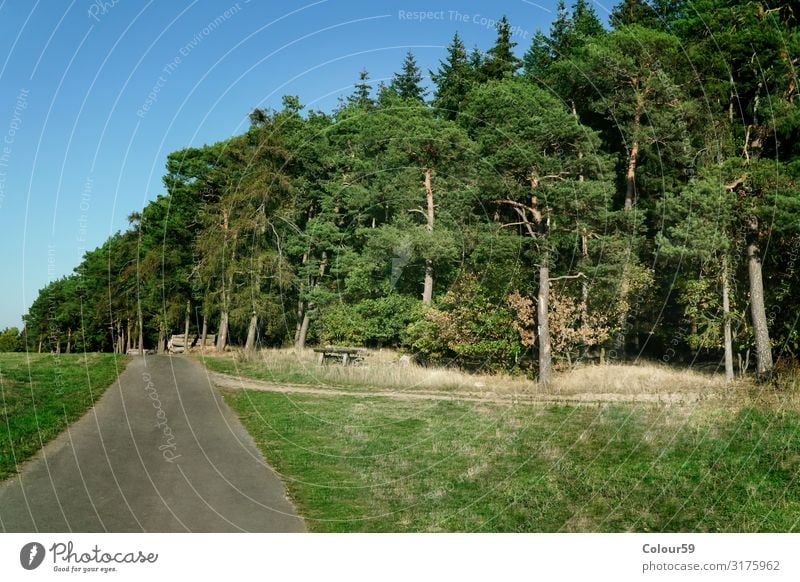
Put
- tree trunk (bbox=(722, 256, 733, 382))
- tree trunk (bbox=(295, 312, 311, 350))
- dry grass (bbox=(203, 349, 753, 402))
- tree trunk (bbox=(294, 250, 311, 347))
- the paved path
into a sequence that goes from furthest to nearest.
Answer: tree trunk (bbox=(295, 312, 311, 350)) → tree trunk (bbox=(294, 250, 311, 347)) → tree trunk (bbox=(722, 256, 733, 382)) → dry grass (bbox=(203, 349, 753, 402)) → the paved path

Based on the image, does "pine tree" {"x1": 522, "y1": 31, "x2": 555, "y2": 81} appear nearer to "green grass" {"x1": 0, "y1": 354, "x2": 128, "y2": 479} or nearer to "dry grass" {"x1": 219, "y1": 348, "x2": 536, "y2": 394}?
"dry grass" {"x1": 219, "y1": 348, "x2": 536, "y2": 394}

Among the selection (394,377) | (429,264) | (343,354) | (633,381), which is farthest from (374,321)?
(633,381)

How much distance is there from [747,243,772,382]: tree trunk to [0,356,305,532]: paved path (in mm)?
15533

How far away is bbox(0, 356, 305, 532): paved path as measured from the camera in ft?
24.8

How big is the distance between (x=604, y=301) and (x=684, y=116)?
753 centimetres

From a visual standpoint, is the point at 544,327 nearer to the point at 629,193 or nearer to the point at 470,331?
the point at 470,331

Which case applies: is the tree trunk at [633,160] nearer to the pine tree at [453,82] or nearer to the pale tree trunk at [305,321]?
the pine tree at [453,82]

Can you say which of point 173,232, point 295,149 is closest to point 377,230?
point 295,149

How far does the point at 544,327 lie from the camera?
21.8 m

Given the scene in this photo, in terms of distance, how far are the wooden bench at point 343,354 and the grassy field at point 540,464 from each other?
339 inches

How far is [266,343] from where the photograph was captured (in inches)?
1655

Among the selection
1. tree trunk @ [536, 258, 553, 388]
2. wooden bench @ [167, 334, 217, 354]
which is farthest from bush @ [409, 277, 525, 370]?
wooden bench @ [167, 334, 217, 354]
